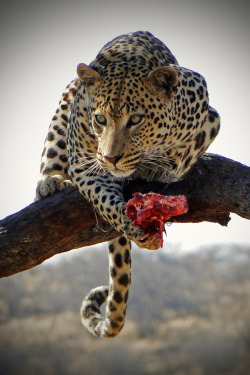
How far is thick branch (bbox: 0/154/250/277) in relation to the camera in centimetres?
746

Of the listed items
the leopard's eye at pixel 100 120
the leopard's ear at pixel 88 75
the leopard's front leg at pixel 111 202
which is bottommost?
the leopard's front leg at pixel 111 202

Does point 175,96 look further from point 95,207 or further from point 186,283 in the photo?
point 186,283

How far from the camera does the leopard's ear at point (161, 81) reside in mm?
7828

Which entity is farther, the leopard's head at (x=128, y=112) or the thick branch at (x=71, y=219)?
the leopard's head at (x=128, y=112)

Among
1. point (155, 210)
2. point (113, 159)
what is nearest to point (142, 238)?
point (155, 210)

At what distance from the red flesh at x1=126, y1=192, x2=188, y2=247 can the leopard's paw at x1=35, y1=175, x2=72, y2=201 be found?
1.77 metres

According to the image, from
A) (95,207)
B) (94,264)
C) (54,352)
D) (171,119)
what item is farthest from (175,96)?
(94,264)

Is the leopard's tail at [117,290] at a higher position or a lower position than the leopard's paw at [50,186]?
lower

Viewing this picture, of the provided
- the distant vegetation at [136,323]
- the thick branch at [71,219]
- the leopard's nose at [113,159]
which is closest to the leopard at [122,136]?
the leopard's nose at [113,159]

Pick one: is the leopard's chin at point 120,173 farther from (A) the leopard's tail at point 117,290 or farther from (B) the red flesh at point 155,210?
(A) the leopard's tail at point 117,290

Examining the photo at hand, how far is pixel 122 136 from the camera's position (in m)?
7.60

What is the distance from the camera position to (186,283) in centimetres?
4897

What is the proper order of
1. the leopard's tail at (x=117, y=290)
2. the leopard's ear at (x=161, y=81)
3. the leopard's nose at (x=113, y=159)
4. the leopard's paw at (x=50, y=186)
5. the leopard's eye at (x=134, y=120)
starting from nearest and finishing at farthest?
the leopard's nose at (x=113, y=159) → the leopard's eye at (x=134, y=120) → the leopard's ear at (x=161, y=81) → the leopard's paw at (x=50, y=186) → the leopard's tail at (x=117, y=290)

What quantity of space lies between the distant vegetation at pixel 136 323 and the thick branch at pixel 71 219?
33755 mm
